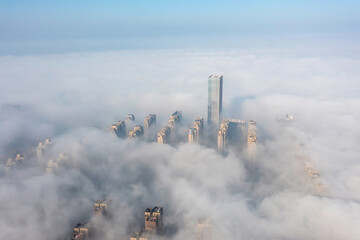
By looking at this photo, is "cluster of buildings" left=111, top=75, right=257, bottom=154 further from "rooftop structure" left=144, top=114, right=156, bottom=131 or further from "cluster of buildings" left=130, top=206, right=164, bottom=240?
"cluster of buildings" left=130, top=206, right=164, bottom=240

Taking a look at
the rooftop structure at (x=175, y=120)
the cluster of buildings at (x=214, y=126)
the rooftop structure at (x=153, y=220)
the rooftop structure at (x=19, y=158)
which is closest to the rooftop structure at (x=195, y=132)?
the cluster of buildings at (x=214, y=126)

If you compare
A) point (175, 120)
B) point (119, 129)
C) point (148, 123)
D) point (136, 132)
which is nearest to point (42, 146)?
point (119, 129)

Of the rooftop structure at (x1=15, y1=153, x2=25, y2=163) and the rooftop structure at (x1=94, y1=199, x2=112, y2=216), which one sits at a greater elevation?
the rooftop structure at (x1=15, y1=153, x2=25, y2=163)

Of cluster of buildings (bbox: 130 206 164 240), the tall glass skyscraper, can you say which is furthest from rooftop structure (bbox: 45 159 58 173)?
the tall glass skyscraper

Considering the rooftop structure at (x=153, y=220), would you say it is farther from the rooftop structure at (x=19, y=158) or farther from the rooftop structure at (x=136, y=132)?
the rooftop structure at (x=136, y=132)

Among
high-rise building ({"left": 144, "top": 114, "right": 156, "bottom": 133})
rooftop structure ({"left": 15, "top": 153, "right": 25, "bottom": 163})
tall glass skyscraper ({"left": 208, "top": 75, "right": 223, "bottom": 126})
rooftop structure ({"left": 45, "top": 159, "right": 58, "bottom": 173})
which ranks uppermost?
tall glass skyscraper ({"left": 208, "top": 75, "right": 223, "bottom": 126})

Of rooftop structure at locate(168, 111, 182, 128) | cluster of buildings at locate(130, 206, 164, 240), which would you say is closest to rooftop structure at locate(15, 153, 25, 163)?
cluster of buildings at locate(130, 206, 164, 240)

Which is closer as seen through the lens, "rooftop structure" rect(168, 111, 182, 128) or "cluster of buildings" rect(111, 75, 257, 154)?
"cluster of buildings" rect(111, 75, 257, 154)

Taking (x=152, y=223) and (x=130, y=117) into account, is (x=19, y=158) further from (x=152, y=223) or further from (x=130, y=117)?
(x=130, y=117)

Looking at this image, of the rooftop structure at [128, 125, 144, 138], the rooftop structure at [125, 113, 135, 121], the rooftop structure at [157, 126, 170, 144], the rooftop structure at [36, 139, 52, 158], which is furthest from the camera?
the rooftop structure at [125, 113, 135, 121]

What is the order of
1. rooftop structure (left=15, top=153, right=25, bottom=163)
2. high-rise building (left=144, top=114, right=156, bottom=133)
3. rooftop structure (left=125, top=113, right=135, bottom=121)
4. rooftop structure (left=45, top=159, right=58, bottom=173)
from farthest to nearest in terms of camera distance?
rooftop structure (left=125, top=113, right=135, bottom=121), high-rise building (left=144, top=114, right=156, bottom=133), rooftop structure (left=15, top=153, right=25, bottom=163), rooftop structure (left=45, top=159, right=58, bottom=173)
